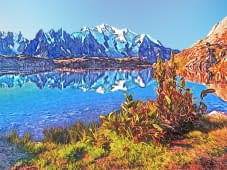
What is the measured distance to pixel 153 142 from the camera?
1545cm

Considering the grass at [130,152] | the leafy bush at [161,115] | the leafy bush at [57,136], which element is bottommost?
the leafy bush at [57,136]

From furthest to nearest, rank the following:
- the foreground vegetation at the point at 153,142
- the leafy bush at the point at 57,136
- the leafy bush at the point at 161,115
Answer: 1. the leafy bush at the point at 57,136
2. the leafy bush at the point at 161,115
3. the foreground vegetation at the point at 153,142

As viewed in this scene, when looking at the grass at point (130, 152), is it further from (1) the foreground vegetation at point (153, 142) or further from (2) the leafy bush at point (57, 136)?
(2) the leafy bush at point (57, 136)

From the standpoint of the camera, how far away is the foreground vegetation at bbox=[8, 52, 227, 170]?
14008 mm

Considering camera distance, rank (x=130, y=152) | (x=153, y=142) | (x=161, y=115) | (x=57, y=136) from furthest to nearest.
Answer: (x=57, y=136) < (x=161, y=115) < (x=153, y=142) < (x=130, y=152)

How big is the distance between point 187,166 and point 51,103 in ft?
101

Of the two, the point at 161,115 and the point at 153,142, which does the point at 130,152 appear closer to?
the point at 153,142

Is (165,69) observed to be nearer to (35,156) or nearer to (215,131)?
(215,131)

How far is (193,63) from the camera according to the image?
507 ft

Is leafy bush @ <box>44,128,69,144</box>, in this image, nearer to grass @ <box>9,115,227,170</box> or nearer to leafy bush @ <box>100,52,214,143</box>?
grass @ <box>9,115,227,170</box>

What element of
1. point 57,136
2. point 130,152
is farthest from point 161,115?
point 57,136

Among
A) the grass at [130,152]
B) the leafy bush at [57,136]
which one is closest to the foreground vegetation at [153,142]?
the grass at [130,152]

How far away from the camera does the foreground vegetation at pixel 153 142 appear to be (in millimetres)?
14008

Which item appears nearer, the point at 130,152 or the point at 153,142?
the point at 130,152
